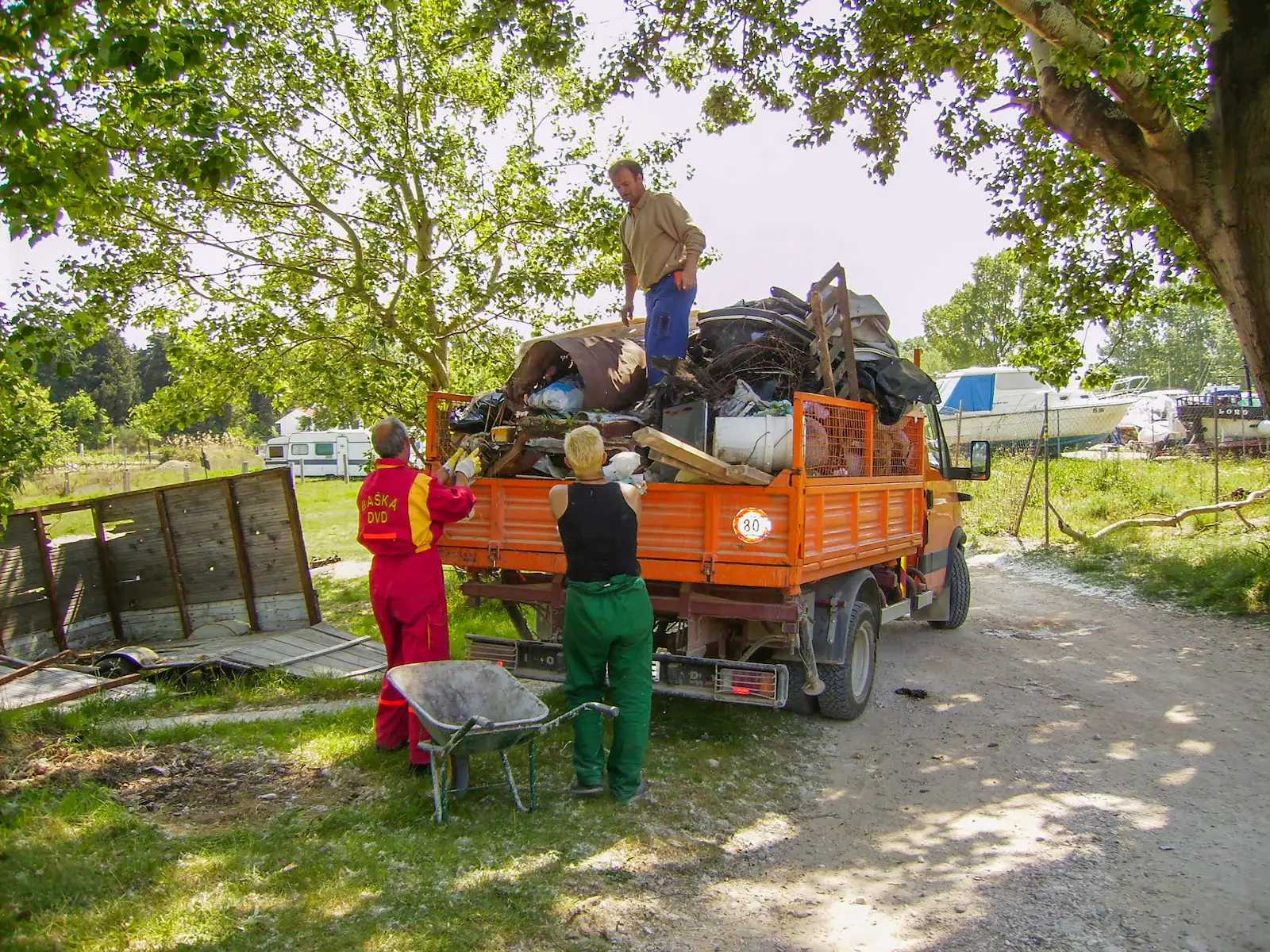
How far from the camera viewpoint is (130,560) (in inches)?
378

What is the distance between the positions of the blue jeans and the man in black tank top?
1.79 m

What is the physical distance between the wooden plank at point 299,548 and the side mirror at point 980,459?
6.53 m

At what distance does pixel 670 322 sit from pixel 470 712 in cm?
304

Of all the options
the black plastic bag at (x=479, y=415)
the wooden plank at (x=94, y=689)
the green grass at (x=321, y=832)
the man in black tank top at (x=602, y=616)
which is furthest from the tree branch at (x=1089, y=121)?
the wooden plank at (x=94, y=689)

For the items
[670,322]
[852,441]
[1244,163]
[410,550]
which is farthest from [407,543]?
[1244,163]

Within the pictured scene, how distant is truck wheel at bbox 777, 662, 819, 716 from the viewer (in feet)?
19.0

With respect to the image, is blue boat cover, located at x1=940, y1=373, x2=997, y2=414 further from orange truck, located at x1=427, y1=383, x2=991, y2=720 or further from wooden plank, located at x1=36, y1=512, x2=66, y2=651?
wooden plank, located at x1=36, y1=512, x2=66, y2=651

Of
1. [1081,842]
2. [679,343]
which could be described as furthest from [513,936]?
[679,343]

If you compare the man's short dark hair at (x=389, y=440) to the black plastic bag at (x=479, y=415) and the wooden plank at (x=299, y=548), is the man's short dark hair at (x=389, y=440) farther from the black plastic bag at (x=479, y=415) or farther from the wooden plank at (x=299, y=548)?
the wooden plank at (x=299, y=548)

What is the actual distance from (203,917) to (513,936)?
1.10 meters

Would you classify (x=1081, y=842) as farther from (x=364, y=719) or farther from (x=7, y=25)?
(x=7, y=25)

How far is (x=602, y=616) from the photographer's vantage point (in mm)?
4605

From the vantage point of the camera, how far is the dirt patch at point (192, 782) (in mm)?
4395

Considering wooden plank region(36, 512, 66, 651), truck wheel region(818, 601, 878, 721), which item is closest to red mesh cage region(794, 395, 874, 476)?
truck wheel region(818, 601, 878, 721)
